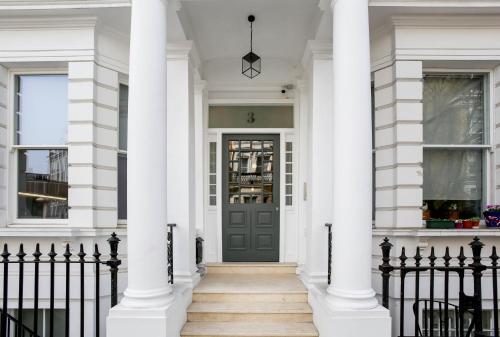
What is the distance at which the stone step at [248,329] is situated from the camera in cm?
405

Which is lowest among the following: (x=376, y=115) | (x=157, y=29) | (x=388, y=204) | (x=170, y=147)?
(x=388, y=204)

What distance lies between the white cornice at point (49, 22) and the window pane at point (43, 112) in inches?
25.0

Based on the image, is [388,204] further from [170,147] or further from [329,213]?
[170,147]

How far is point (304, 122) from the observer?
6.30 m

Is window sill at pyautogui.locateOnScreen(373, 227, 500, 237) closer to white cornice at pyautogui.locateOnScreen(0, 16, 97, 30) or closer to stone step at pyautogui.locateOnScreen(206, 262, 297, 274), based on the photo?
stone step at pyautogui.locateOnScreen(206, 262, 297, 274)

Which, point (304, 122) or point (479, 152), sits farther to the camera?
point (304, 122)

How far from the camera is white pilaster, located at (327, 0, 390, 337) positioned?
3.60 metres

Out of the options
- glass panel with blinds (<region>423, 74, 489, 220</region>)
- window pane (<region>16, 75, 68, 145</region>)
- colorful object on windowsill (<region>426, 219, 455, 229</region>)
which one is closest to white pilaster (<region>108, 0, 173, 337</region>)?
window pane (<region>16, 75, 68, 145</region>)

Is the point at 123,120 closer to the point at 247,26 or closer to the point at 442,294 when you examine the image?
the point at 247,26

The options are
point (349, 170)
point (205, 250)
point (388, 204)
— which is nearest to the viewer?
point (349, 170)

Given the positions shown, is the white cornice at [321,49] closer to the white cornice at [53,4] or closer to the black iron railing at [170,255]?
the white cornice at [53,4]

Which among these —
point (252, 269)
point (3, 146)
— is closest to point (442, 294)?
point (252, 269)

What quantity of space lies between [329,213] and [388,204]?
28.7 inches

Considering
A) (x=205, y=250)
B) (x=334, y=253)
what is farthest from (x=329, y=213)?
(x=205, y=250)
